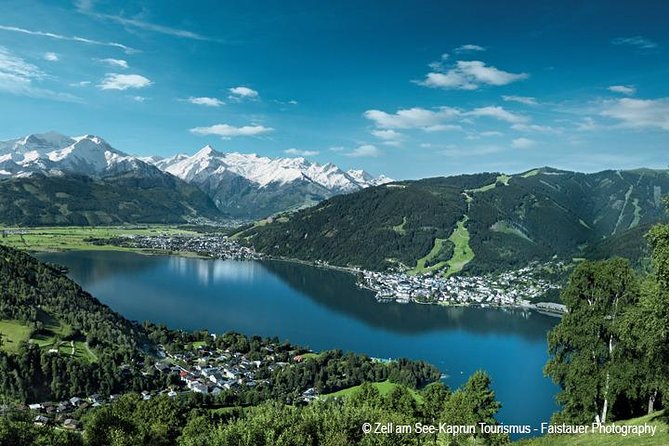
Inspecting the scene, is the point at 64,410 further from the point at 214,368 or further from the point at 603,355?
the point at 603,355

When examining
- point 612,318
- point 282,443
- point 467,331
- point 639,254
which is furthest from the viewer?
point 639,254

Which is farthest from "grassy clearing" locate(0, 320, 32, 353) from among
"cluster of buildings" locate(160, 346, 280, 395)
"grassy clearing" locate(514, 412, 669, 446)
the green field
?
"grassy clearing" locate(514, 412, 669, 446)

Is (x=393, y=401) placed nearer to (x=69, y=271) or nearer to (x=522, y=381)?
(x=522, y=381)

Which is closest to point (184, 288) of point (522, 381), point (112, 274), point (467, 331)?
point (112, 274)

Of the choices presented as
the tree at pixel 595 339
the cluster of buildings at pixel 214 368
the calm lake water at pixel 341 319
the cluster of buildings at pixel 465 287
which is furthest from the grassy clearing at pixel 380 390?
the cluster of buildings at pixel 465 287

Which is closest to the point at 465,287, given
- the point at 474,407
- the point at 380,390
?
the point at 380,390

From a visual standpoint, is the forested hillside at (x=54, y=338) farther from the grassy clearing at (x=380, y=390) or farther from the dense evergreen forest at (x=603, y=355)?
the dense evergreen forest at (x=603, y=355)

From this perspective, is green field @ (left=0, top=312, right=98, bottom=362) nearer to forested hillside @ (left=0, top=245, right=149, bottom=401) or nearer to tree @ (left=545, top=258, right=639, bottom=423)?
forested hillside @ (left=0, top=245, right=149, bottom=401)
